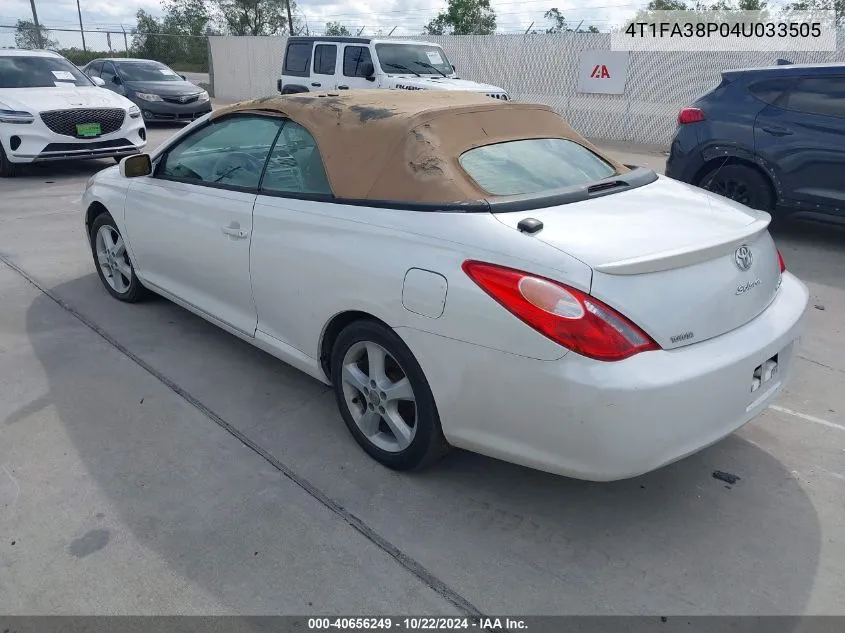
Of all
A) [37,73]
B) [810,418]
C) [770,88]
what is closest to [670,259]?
[810,418]

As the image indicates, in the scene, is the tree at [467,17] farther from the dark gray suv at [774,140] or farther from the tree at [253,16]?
the dark gray suv at [774,140]

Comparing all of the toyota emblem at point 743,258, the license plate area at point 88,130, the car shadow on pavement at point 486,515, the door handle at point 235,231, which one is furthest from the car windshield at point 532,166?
the license plate area at point 88,130

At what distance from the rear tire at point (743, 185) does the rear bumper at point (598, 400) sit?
4.59 m

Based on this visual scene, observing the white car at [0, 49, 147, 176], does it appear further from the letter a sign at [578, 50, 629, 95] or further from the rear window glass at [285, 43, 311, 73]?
the letter a sign at [578, 50, 629, 95]

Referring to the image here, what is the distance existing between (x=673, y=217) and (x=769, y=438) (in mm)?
Result: 1287

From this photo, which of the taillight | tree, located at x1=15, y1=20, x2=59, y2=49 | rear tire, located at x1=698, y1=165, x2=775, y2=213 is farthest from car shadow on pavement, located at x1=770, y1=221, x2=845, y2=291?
tree, located at x1=15, y1=20, x2=59, y2=49

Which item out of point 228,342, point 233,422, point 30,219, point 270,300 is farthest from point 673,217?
point 30,219

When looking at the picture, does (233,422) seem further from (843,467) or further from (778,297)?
(843,467)

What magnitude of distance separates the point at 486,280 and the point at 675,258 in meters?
0.67

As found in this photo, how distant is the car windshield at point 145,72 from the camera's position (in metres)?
15.7

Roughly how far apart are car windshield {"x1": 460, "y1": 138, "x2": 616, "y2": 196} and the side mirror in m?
2.36

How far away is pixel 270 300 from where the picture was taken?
348 cm

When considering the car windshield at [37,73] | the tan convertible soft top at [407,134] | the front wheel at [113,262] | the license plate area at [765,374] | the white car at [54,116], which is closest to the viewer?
the license plate area at [765,374]

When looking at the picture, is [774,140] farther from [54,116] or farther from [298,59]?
[298,59]
